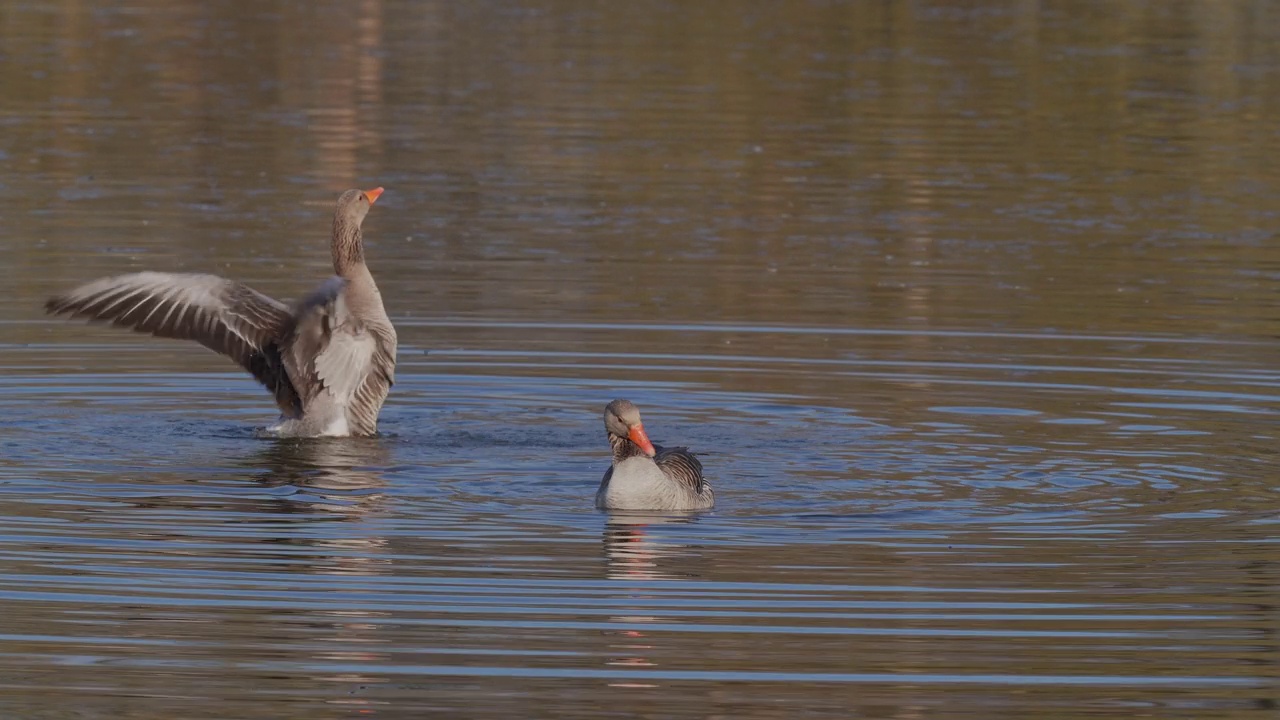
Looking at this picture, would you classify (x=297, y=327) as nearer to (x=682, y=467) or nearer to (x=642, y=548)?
(x=682, y=467)

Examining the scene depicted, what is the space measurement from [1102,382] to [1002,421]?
175 cm

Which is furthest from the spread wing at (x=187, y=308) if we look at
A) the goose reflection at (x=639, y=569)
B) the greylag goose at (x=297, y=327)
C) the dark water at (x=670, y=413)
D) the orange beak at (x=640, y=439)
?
the goose reflection at (x=639, y=569)

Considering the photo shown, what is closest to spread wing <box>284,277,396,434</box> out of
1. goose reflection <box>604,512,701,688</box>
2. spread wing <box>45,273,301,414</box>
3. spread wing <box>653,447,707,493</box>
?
spread wing <box>45,273,301,414</box>

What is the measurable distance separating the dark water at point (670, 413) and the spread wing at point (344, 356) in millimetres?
357

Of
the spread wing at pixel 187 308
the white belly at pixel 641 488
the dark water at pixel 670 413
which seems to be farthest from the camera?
the spread wing at pixel 187 308

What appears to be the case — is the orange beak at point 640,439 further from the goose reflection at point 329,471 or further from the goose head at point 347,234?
the goose head at point 347,234

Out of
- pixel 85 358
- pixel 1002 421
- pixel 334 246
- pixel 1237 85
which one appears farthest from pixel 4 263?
pixel 1237 85

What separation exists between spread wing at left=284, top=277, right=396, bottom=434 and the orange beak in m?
3.10

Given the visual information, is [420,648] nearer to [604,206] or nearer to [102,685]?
[102,685]

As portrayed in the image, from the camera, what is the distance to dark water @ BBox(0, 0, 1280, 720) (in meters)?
9.21

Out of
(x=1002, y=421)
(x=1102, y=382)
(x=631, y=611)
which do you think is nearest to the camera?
(x=631, y=611)

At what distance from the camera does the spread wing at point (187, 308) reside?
1459 cm

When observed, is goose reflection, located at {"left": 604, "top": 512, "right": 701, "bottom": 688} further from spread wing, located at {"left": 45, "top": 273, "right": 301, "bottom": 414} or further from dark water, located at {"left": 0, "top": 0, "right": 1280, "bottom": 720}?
spread wing, located at {"left": 45, "top": 273, "right": 301, "bottom": 414}

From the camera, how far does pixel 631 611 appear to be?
995cm
